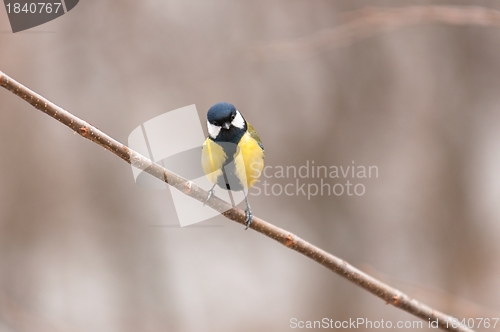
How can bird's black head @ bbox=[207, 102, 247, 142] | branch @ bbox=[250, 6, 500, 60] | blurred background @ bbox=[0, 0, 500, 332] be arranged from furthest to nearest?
blurred background @ bbox=[0, 0, 500, 332]
bird's black head @ bbox=[207, 102, 247, 142]
branch @ bbox=[250, 6, 500, 60]

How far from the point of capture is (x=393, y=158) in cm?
196

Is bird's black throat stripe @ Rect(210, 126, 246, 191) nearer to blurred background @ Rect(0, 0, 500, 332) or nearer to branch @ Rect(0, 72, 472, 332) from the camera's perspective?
branch @ Rect(0, 72, 472, 332)

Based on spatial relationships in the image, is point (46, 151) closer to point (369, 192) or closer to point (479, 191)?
point (369, 192)

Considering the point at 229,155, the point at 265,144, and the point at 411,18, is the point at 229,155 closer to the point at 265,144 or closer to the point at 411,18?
the point at 411,18

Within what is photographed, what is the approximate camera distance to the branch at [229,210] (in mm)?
707

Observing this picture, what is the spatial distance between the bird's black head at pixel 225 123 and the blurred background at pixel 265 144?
0.92m

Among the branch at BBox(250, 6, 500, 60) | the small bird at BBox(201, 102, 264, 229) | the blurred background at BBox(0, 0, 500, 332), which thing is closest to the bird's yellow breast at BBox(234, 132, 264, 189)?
the small bird at BBox(201, 102, 264, 229)

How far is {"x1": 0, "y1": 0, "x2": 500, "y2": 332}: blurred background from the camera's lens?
177 centimetres

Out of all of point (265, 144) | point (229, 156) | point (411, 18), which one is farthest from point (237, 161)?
point (265, 144)

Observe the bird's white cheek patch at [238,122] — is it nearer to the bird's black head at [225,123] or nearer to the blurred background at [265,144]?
the bird's black head at [225,123]

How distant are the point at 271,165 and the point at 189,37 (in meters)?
0.66

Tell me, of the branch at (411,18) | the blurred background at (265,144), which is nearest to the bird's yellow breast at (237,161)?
the branch at (411,18)

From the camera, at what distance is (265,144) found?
6.27ft

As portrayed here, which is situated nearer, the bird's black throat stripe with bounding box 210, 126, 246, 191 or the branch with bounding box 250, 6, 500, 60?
the branch with bounding box 250, 6, 500, 60
